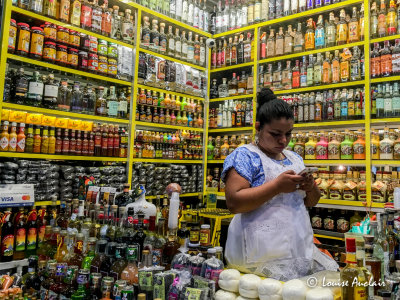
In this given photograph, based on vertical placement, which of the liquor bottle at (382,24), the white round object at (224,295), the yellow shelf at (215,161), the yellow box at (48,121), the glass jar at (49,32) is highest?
the liquor bottle at (382,24)

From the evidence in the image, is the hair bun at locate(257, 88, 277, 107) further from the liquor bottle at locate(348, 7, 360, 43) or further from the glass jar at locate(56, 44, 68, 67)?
the liquor bottle at locate(348, 7, 360, 43)

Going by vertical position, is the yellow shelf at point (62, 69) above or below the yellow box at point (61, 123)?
above

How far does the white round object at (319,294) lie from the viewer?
1013 mm

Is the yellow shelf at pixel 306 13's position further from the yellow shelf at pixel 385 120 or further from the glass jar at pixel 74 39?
the glass jar at pixel 74 39

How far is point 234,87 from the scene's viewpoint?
15.2ft

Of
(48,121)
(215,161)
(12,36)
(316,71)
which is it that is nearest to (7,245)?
(48,121)

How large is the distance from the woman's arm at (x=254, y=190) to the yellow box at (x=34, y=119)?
2269mm

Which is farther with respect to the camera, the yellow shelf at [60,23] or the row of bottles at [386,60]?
the row of bottles at [386,60]

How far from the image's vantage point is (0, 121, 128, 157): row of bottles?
2881 millimetres

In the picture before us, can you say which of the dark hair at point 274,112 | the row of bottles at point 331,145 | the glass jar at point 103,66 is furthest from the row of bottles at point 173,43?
the dark hair at point 274,112

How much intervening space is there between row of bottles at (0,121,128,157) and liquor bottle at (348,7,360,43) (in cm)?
263

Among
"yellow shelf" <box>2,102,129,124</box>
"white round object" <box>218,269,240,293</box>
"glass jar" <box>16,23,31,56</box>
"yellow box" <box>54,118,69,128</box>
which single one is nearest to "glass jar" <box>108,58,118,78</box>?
"yellow shelf" <box>2,102,129,124</box>

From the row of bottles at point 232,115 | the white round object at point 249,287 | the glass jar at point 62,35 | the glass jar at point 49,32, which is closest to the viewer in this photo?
the white round object at point 249,287

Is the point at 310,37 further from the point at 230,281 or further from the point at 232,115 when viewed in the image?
the point at 230,281
